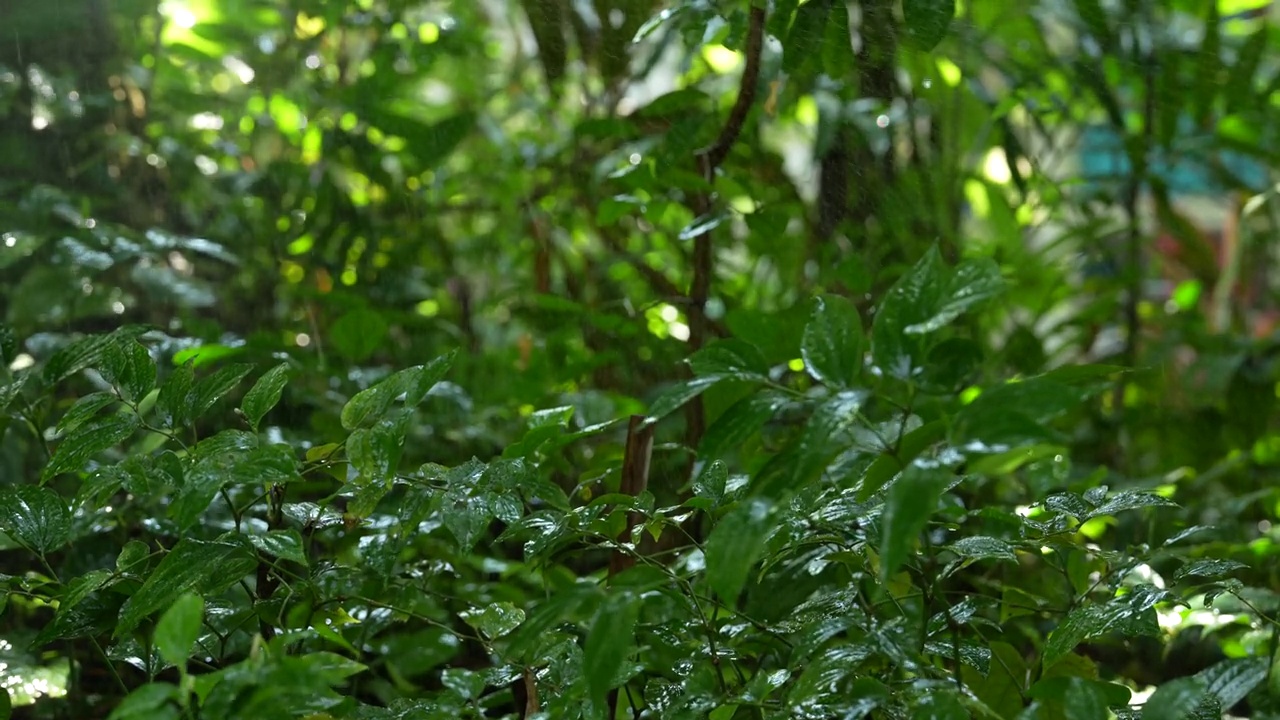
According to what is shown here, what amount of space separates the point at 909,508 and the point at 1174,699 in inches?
7.9

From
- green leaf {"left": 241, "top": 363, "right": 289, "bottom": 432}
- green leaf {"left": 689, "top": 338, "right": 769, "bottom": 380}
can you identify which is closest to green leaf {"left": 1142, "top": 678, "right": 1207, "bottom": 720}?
green leaf {"left": 689, "top": 338, "right": 769, "bottom": 380}

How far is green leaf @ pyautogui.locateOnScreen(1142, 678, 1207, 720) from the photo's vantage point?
54cm

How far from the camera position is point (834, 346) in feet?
1.77

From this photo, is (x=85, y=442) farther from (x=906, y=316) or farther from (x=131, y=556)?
(x=906, y=316)

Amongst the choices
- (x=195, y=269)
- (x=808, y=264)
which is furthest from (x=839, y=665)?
(x=195, y=269)

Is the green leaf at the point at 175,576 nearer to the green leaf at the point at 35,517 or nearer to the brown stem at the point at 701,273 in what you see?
the green leaf at the point at 35,517

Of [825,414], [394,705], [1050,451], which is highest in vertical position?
[825,414]

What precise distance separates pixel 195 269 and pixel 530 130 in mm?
789

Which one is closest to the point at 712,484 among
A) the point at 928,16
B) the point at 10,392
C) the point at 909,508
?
the point at 909,508

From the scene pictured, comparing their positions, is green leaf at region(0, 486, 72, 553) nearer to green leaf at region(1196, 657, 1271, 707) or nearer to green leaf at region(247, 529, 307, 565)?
green leaf at region(247, 529, 307, 565)

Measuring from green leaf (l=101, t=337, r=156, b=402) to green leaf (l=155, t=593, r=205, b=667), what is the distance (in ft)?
0.67

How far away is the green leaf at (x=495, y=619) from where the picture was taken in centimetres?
72

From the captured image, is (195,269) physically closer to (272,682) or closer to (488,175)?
(488,175)

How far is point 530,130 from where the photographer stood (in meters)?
2.31
